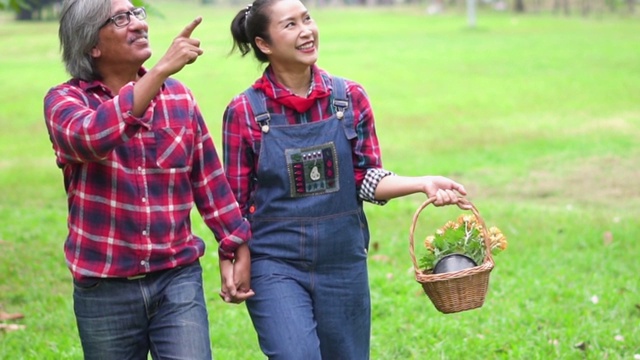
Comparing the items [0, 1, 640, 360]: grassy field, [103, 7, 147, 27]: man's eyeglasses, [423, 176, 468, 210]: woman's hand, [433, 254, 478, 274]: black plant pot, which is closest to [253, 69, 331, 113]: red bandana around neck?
[423, 176, 468, 210]: woman's hand

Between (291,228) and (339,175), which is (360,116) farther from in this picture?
(291,228)

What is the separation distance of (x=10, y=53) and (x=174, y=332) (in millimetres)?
32060

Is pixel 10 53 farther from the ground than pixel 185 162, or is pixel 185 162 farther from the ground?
pixel 185 162

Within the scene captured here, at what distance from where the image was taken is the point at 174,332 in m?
3.84

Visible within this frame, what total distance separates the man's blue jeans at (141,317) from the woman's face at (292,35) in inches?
39.9

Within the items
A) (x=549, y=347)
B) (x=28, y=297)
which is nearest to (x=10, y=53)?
(x=28, y=297)

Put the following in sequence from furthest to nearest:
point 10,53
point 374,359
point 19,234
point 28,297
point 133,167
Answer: point 10,53
point 19,234
point 28,297
point 374,359
point 133,167

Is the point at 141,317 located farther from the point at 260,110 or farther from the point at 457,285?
the point at 457,285

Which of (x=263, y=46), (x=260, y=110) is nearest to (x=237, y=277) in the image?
(x=260, y=110)

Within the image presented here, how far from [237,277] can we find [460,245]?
35.8 inches

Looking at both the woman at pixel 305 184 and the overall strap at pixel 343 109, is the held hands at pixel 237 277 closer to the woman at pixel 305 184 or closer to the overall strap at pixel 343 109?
the woman at pixel 305 184

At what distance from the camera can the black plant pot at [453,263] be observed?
4.13m

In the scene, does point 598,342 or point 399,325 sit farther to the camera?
point 399,325

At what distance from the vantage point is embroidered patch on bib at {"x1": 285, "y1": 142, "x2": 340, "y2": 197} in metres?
4.22
